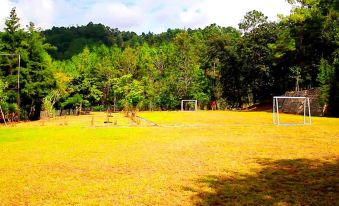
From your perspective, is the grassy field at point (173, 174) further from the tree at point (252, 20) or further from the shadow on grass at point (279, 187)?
the tree at point (252, 20)

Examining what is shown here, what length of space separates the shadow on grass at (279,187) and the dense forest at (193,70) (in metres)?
29.5

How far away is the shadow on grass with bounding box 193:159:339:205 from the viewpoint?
8.09 meters

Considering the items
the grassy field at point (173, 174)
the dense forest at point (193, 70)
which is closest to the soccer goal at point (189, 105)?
the dense forest at point (193, 70)

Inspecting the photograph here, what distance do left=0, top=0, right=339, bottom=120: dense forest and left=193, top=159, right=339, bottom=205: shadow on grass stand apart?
96.8ft

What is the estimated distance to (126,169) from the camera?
12.1m

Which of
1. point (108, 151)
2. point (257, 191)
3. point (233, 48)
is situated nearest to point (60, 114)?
point (233, 48)

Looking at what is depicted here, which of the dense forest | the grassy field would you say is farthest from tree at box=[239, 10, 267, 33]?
the grassy field

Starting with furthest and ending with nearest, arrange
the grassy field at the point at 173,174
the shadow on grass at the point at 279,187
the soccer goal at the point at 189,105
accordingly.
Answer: the soccer goal at the point at 189,105 < the grassy field at the point at 173,174 < the shadow on grass at the point at 279,187

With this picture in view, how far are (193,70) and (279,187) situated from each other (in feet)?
227

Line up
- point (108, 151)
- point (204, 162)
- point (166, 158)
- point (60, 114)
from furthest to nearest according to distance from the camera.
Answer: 1. point (60, 114)
2. point (108, 151)
3. point (166, 158)
4. point (204, 162)

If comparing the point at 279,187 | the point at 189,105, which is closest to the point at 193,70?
the point at 189,105

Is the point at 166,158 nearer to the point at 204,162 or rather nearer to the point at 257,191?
the point at 204,162

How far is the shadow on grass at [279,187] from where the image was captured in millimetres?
8093

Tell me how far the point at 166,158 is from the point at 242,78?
59.3m
